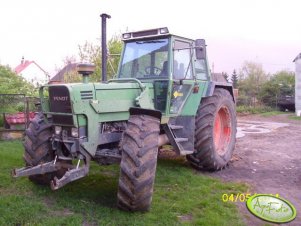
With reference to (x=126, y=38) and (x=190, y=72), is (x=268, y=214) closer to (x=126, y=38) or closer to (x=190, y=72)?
(x=190, y=72)

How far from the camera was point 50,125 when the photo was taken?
5.16 m

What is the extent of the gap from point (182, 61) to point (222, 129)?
77.5 inches

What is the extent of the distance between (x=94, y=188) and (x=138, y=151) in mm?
1506

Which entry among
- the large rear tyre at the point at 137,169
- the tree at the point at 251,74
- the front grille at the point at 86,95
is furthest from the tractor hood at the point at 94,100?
the tree at the point at 251,74

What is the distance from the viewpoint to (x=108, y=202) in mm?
4781

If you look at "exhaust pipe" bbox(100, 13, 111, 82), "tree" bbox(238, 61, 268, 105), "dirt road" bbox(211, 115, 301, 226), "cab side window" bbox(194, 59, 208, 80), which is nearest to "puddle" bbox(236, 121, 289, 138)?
"dirt road" bbox(211, 115, 301, 226)

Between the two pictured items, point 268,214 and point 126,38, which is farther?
point 126,38

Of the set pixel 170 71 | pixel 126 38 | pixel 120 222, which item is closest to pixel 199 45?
pixel 170 71

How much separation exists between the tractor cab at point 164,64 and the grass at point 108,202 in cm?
127

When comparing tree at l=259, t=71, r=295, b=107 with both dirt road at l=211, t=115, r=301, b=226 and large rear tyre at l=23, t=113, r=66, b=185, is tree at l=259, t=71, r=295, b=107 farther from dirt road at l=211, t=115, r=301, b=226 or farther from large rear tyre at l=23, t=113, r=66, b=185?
large rear tyre at l=23, t=113, r=66, b=185

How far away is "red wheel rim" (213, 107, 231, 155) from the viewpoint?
7.17 meters

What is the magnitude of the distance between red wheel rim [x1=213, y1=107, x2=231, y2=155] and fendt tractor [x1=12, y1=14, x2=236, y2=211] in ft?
0.08

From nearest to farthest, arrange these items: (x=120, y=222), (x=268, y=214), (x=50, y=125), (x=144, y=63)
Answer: (x=120, y=222)
(x=268, y=214)
(x=50, y=125)
(x=144, y=63)
